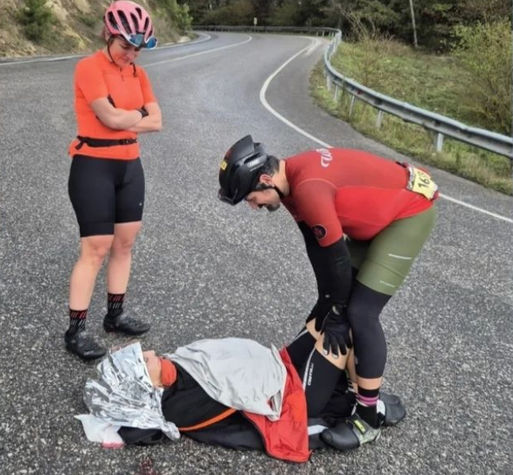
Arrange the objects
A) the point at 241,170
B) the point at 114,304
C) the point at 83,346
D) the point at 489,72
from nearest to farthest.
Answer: the point at 241,170, the point at 83,346, the point at 114,304, the point at 489,72

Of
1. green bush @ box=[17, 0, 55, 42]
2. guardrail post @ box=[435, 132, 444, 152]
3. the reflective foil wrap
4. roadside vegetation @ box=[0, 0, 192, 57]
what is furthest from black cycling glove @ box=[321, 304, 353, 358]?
green bush @ box=[17, 0, 55, 42]

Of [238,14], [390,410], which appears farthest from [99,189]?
[238,14]

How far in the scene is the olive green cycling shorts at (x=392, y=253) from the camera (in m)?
3.09

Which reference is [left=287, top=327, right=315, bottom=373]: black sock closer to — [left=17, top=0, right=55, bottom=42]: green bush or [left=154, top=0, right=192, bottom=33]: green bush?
[left=17, top=0, right=55, bottom=42]: green bush

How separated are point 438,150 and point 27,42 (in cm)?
1515

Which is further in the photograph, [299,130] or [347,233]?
[299,130]

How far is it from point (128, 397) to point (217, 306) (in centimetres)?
165

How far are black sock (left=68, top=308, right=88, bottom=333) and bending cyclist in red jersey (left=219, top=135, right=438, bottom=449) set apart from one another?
1330 millimetres

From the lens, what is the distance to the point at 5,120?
969 centimetres

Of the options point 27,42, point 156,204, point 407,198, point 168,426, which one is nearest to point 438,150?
point 156,204

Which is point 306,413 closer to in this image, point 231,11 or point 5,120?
point 5,120

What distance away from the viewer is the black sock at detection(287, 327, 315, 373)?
336 centimetres

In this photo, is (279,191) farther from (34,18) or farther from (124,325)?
(34,18)

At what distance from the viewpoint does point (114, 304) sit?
3973 mm
